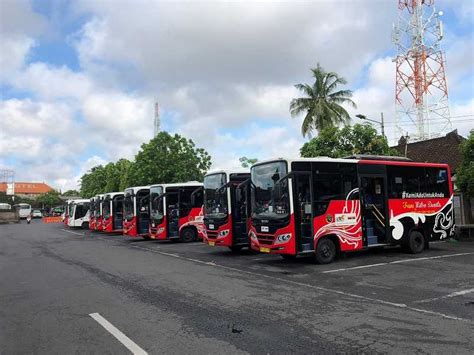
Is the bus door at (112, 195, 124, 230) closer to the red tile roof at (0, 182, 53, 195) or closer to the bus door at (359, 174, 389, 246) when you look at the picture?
the bus door at (359, 174, 389, 246)

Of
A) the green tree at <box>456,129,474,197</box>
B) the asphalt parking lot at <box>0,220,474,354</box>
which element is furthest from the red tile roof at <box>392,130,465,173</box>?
the asphalt parking lot at <box>0,220,474,354</box>

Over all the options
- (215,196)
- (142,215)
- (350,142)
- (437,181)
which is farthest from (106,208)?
(437,181)

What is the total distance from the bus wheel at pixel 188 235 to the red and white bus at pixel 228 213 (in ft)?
16.9

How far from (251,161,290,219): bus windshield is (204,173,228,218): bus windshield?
2.71m

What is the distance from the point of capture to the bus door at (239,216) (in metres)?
15.8

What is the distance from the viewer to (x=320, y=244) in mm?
12672

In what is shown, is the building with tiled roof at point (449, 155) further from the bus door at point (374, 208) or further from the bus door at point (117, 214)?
the bus door at point (117, 214)

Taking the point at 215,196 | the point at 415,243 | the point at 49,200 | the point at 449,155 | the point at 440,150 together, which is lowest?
the point at 415,243

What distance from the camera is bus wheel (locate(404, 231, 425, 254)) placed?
47.6 feet

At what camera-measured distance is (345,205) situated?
13.2 m

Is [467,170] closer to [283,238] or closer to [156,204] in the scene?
[283,238]

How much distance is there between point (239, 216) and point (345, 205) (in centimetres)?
415

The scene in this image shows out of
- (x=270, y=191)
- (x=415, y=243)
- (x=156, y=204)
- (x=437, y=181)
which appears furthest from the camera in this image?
(x=156, y=204)

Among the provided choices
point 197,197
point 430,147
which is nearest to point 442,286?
point 197,197
